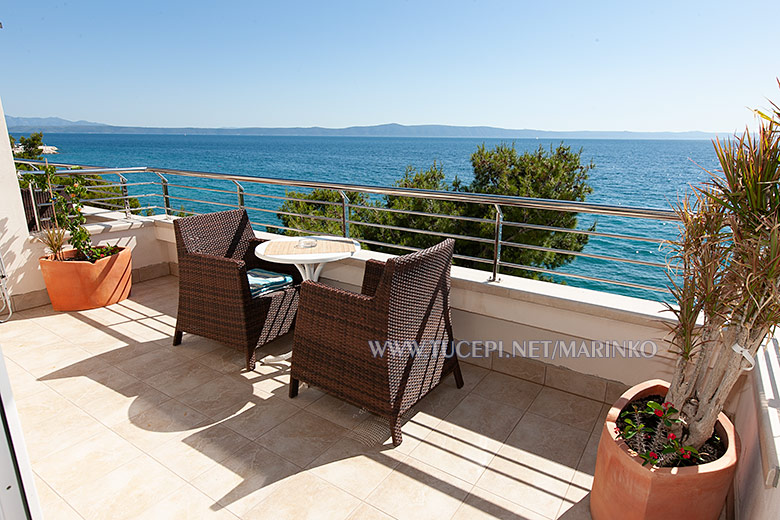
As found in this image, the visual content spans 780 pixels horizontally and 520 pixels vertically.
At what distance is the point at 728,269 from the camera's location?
4.61 feet

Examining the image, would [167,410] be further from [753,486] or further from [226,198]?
[226,198]

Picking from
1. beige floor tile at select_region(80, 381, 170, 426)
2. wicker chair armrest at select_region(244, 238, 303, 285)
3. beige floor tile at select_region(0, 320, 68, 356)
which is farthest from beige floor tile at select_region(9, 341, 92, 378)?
wicker chair armrest at select_region(244, 238, 303, 285)

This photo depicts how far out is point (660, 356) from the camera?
2340mm

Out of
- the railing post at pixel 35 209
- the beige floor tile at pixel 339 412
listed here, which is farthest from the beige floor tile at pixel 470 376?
the railing post at pixel 35 209

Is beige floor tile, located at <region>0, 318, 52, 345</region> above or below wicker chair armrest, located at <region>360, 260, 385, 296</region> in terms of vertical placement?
below

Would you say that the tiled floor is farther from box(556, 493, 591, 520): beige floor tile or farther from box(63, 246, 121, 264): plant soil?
box(63, 246, 121, 264): plant soil

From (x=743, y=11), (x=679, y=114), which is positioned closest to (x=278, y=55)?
(x=743, y=11)

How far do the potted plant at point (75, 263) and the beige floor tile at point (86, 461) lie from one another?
2.14 meters

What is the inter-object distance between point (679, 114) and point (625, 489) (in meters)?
41.8

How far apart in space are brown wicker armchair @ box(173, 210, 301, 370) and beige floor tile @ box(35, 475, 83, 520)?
1193 millimetres

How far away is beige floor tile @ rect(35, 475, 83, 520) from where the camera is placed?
5.77ft

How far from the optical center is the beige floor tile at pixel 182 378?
269cm

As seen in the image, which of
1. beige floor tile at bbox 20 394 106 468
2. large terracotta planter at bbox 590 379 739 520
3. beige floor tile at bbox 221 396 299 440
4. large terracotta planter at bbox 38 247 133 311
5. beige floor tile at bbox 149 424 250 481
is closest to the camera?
large terracotta planter at bbox 590 379 739 520

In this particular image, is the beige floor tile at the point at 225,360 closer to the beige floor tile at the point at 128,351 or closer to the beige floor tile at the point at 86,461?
the beige floor tile at the point at 128,351
